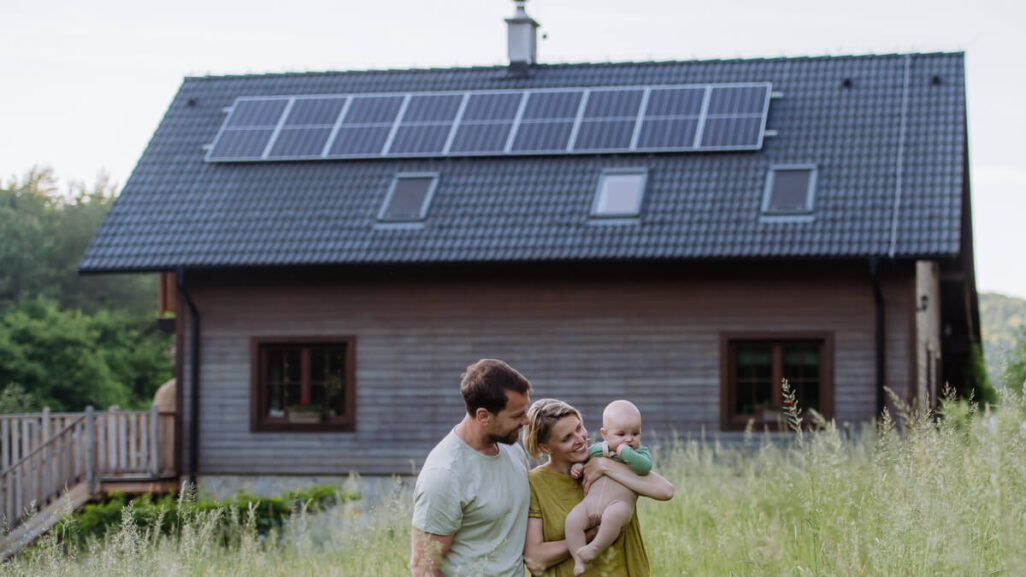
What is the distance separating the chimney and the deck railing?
7742mm

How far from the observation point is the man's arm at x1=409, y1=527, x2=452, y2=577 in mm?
5188

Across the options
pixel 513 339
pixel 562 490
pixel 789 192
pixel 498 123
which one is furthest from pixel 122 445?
pixel 562 490

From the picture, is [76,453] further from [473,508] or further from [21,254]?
[21,254]

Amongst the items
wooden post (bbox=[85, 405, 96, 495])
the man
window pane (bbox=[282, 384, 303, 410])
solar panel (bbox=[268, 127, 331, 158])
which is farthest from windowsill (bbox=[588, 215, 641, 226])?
the man

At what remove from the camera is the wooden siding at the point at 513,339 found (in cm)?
1778

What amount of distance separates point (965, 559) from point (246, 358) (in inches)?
630

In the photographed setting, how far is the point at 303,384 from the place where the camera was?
1920cm

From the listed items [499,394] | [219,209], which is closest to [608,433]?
[499,394]

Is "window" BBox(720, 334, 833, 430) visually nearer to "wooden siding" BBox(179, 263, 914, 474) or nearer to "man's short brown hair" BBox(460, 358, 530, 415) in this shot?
"wooden siding" BBox(179, 263, 914, 474)

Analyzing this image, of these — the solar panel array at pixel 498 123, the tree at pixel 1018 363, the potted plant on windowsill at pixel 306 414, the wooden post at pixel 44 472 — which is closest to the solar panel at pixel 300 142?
the solar panel array at pixel 498 123

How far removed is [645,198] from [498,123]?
2.89m

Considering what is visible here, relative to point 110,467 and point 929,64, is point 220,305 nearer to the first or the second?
point 110,467

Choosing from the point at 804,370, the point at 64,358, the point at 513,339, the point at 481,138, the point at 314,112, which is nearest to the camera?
the point at 804,370

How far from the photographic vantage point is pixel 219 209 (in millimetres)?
19766
